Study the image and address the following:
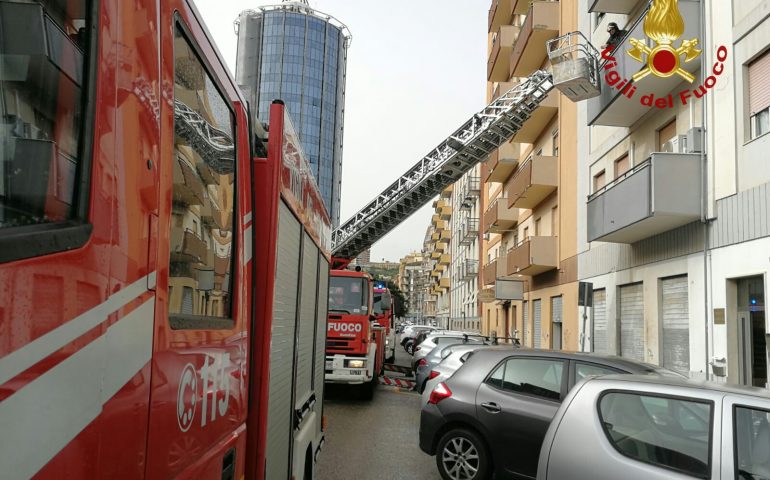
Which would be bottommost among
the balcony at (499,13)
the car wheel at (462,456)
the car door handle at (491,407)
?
the car wheel at (462,456)

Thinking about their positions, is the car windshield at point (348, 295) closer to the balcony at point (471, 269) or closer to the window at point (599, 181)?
the window at point (599, 181)

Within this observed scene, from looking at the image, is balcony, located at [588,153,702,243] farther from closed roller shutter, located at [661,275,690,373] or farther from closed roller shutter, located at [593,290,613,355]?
closed roller shutter, located at [593,290,613,355]

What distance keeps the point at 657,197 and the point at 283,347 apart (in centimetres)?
1010

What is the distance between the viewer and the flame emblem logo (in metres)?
12.1

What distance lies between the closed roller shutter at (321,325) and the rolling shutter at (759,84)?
7.93 metres

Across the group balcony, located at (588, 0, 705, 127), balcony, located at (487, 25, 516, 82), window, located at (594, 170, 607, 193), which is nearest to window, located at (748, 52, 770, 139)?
balcony, located at (588, 0, 705, 127)

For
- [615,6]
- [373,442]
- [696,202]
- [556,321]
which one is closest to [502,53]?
[556,321]

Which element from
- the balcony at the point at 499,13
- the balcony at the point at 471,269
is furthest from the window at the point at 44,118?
the balcony at the point at 471,269

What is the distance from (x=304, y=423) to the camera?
444cm

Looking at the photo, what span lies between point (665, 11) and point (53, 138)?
13.2m

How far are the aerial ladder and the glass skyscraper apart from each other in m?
32.1

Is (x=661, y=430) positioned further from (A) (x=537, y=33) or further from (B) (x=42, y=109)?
(A) (x=537, y=33)

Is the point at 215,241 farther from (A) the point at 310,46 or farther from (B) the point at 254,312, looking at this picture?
(A) the point at 310,46

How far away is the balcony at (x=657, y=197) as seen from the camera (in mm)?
11562
